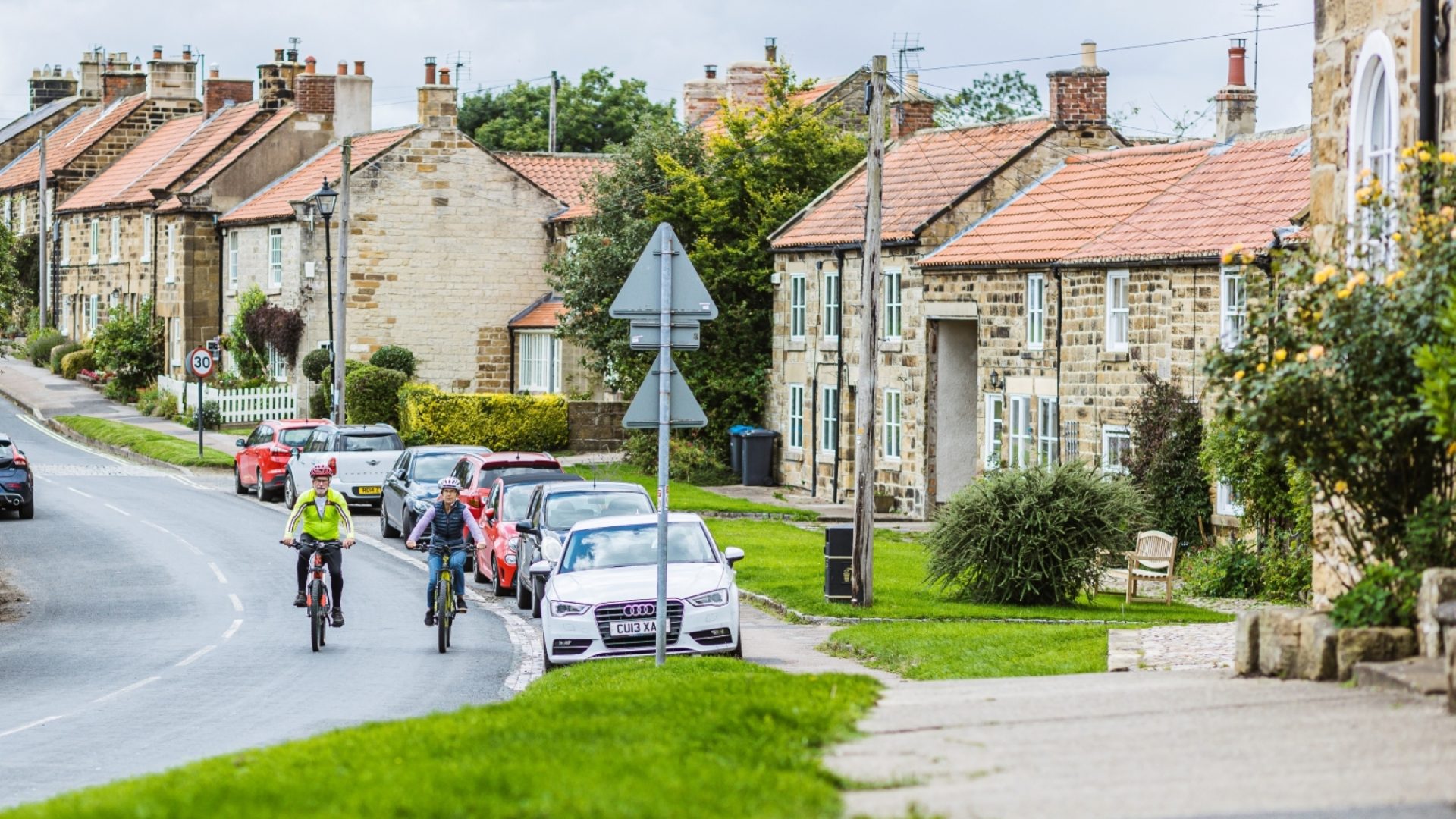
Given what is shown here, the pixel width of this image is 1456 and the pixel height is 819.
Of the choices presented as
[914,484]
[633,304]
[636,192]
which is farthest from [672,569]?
[636,192]

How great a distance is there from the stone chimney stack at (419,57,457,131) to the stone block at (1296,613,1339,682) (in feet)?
141

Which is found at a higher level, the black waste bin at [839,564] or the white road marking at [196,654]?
the black waste bin at [839,564]

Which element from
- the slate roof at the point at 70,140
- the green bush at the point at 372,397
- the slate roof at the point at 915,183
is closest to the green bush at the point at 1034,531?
the slate roof at the point at 915,183

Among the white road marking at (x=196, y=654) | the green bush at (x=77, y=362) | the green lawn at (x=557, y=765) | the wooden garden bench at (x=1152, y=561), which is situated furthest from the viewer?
the green bush at (x=77, y=362)

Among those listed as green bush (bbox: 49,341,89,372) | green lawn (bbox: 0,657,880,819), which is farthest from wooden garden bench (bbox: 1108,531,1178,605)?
green bush (bbox: 49,341,89,372)

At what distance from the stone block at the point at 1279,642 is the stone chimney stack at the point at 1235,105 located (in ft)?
76.7

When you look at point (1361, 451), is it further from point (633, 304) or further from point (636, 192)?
point (636, 192)

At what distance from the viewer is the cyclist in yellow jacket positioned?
2005 centimetres

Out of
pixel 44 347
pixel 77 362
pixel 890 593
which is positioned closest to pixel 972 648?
pixel 890 593

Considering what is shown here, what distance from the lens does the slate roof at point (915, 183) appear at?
123ft

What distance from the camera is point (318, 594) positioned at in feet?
64.7

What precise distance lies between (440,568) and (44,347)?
54.2 meters

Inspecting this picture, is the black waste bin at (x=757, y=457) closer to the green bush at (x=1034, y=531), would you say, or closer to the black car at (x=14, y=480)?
the black car at (x=14, y=480)

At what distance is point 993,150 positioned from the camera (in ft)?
125
